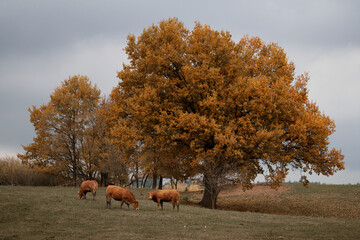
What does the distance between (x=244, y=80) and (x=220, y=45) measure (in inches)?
151

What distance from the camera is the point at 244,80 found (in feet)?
95.8

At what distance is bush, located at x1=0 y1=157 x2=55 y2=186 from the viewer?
48.7 m

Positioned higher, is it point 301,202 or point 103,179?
point 103,179

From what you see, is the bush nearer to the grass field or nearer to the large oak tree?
the large oak tree

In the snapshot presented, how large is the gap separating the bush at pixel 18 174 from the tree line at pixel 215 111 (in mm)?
21007

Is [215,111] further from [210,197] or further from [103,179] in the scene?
[103,179]

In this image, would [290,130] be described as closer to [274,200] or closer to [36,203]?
[274,200]

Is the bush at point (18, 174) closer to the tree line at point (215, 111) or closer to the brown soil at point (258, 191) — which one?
the tree line at point (215, 111)

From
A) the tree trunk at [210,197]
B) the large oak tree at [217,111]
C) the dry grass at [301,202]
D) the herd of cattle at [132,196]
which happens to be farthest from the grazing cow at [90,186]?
the dry grass at [301,202]

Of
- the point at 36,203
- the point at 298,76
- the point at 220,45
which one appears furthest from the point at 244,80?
the point at 36,203

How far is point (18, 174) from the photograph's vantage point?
49.3 m

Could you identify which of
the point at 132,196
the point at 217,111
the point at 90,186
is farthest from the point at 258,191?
the point at 132,196

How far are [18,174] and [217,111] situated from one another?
32.7 meters

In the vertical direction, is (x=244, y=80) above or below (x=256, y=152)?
above
